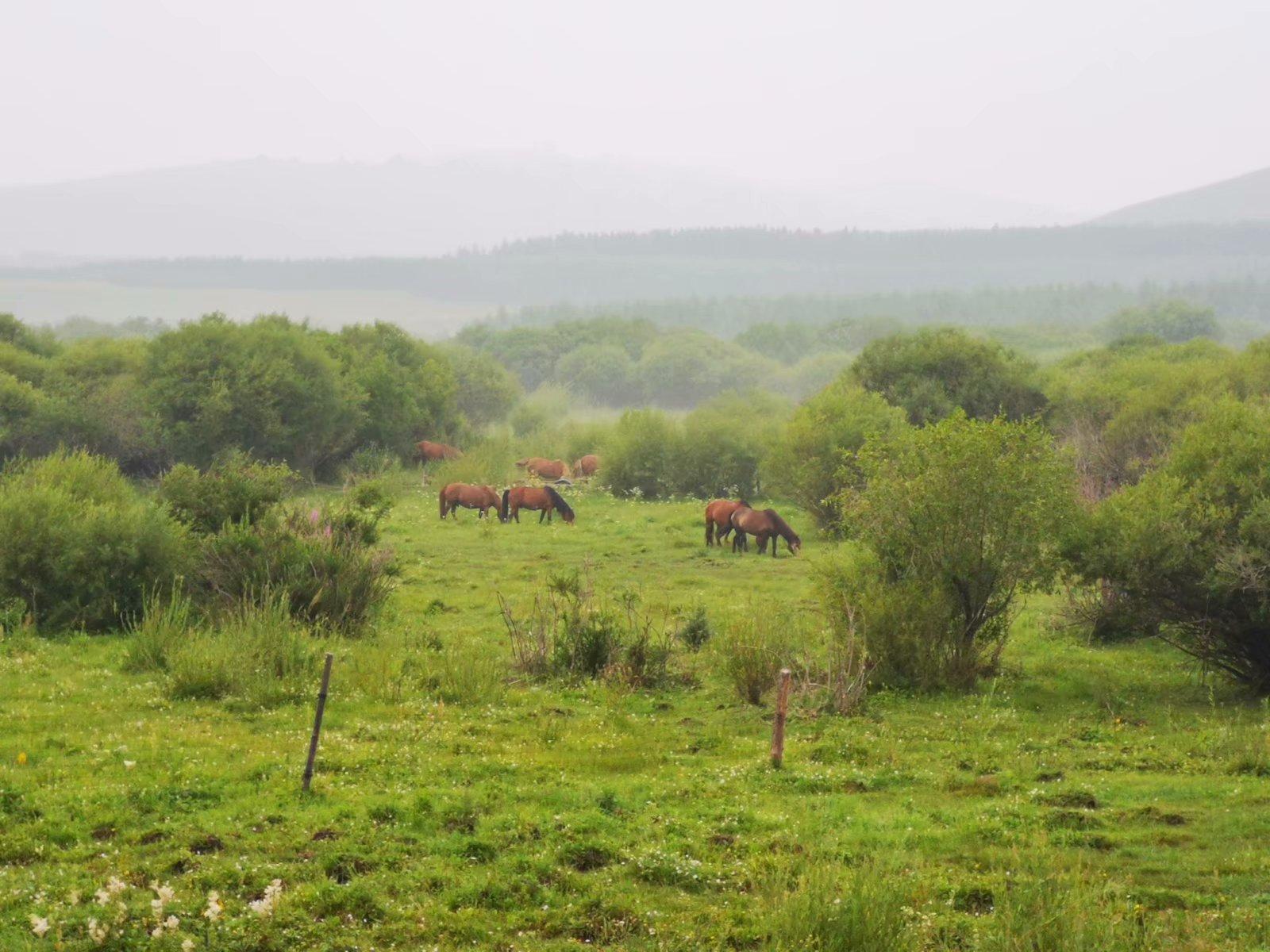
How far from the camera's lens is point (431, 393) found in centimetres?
4688

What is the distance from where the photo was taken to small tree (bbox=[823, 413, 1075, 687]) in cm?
1413

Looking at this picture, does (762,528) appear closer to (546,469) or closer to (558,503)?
(558,503)

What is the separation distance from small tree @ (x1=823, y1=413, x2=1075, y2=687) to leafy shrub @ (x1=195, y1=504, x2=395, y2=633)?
21.0 feet

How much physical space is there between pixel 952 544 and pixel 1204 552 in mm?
2713

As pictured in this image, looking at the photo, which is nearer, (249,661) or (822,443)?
(249,661)

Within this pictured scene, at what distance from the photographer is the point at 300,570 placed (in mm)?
16500

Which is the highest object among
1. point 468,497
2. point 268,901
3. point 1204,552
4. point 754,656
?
point 1204,552

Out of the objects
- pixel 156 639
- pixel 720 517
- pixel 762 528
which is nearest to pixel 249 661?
pixel 156 639

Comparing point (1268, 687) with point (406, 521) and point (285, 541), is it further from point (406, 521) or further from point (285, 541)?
point (406, 521)

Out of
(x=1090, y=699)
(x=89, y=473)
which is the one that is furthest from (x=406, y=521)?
(x=1090, y=699)

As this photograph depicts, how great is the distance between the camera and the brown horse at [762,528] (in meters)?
25.7

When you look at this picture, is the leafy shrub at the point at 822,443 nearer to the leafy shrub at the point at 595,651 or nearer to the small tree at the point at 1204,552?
the small tree at the point at 1204,552

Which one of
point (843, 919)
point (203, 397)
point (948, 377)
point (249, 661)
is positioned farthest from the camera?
point (948, 377)

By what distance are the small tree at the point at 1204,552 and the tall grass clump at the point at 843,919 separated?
24.7 ft
